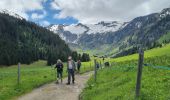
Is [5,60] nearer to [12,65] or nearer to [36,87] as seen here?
[12,65]

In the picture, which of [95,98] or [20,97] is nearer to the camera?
[95,98]

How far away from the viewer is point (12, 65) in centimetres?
19750

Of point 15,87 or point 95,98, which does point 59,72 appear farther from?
point 95,98

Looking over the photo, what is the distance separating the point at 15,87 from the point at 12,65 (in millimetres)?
169423

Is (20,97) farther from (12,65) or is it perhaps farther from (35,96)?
(12,65)

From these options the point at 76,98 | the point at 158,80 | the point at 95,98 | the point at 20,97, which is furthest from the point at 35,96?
the point at 158,80

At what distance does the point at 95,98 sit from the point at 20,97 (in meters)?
7.91

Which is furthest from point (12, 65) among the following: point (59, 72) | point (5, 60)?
point (59, 72)

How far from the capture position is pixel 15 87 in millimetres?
31469

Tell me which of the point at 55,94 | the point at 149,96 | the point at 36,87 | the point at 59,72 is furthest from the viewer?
the point at 59,72

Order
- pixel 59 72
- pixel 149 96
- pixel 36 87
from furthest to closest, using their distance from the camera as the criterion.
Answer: pixel 59 72, pixel 36 87, pixel 149 96

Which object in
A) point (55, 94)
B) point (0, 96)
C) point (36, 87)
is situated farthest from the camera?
point (36, 87)

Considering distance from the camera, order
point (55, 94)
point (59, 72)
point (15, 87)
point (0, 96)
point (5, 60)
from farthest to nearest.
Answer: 1. point (5, 60)
2. point (59, 72)
3. point (15, 87)
4. point (55, 94)
5. point (0, 96)

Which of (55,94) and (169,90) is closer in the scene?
(169,90)
